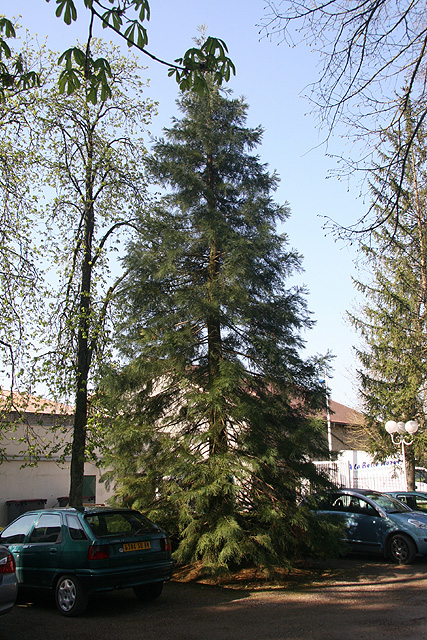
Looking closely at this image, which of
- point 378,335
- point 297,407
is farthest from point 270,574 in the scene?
point 378,335

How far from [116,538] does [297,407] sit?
5311mm

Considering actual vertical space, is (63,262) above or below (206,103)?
below

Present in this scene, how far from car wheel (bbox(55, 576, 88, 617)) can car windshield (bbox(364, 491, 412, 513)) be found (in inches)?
330

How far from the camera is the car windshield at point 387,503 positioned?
44.5 feet

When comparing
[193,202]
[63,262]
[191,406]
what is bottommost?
[191,406]

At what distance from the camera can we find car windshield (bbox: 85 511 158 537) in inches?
315

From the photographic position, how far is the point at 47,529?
27.7 feet

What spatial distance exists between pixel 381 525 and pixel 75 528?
26.4ft

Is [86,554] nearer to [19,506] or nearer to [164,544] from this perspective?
[164,544]

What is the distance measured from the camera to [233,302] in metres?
11.2

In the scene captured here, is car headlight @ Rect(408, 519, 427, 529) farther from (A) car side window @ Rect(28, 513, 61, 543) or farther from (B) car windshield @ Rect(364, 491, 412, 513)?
(A) car side window @ Rect(28, 513, 61, 543)

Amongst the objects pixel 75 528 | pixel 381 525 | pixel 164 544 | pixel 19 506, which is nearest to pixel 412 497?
pixel 381 525

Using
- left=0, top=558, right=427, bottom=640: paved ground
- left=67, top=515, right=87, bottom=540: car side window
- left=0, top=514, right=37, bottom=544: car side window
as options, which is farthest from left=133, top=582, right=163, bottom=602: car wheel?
left=0, top=514, right=37, bottom=544: car side window

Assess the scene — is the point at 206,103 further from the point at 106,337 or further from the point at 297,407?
the point at 297,407
